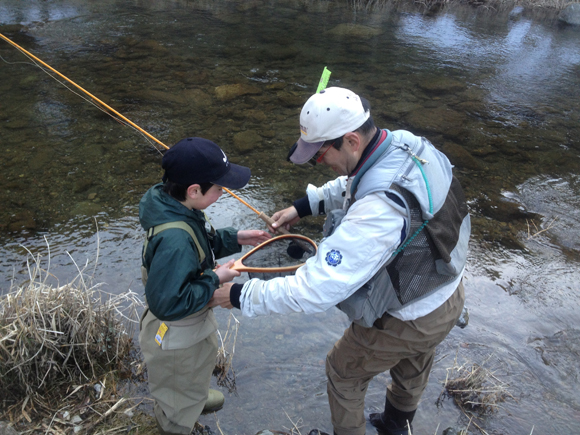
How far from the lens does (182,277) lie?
83.1 inches

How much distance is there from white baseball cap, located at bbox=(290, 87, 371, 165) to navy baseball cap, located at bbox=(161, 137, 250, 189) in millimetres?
482

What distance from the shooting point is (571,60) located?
1191 centimetres

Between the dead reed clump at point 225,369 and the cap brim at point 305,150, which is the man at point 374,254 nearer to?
the cap brim at point 305,150

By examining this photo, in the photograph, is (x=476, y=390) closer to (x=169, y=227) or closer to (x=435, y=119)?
(x=169, y=227)

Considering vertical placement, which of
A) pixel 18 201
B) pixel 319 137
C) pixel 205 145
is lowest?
pixel 18 201

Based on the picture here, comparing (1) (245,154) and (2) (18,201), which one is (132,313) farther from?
(1) (245,154)

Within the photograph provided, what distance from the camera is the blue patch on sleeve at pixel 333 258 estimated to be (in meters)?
1.97

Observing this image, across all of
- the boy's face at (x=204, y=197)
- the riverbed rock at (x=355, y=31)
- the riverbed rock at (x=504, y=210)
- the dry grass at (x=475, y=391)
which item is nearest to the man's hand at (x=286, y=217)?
the boy's face at (x=204, y=197)

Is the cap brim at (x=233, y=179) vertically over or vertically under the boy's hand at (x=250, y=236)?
over

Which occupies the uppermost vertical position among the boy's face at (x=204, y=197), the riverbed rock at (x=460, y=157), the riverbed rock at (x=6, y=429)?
the boy's face at (x=204, y=197)

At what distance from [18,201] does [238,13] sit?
1029 cm

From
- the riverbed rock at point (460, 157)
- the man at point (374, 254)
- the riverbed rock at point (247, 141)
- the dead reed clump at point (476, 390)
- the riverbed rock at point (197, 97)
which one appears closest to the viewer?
the man at point (374, 254)

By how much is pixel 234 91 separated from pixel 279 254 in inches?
234

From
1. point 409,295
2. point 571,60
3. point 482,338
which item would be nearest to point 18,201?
point 409,295
